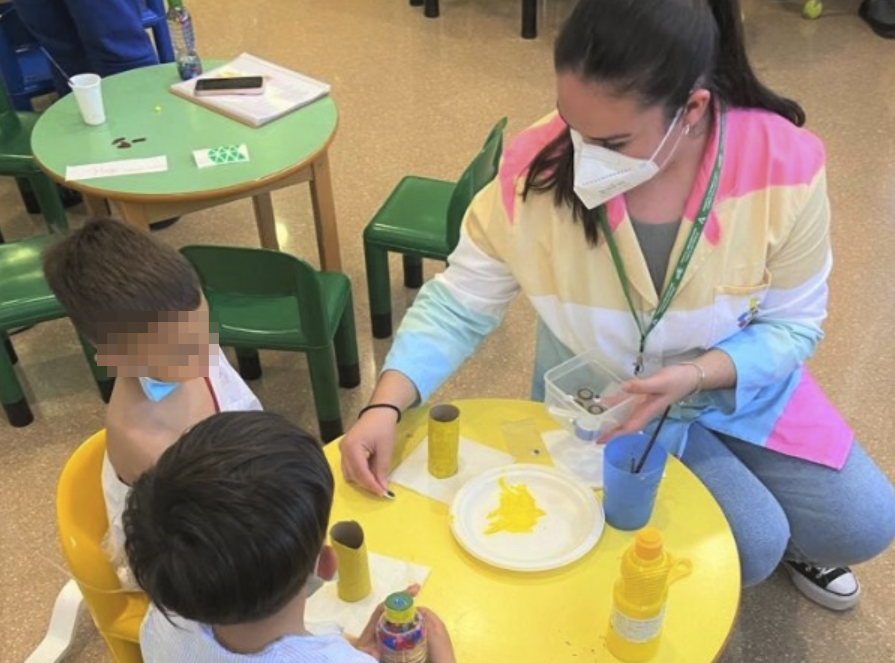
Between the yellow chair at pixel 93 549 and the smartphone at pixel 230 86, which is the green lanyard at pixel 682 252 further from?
the smartphone at pixel 230 86

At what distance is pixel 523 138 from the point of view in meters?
1.51

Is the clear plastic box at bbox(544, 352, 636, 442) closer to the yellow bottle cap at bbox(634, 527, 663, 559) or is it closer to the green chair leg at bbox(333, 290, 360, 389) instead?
the yellow bottle cap at bbox(634, 527, 663, 559)

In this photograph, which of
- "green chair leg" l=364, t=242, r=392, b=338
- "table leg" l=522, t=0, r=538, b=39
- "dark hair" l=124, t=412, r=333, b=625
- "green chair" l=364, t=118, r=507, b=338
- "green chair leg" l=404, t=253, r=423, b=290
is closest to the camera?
"dark hair" l=124, t=412, r=333, b=625

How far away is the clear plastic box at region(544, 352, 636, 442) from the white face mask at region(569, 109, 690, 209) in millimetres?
273

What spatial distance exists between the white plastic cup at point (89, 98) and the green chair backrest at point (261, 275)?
0.65 m

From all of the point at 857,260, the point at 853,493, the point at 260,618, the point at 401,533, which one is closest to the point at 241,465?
the point at 260,618

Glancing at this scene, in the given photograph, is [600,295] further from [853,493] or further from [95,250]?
[95,250]

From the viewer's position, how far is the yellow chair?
127 centimetres

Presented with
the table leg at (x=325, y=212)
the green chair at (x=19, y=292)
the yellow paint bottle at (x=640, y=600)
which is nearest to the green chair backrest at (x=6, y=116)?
the green chair at (x=19, y=292)

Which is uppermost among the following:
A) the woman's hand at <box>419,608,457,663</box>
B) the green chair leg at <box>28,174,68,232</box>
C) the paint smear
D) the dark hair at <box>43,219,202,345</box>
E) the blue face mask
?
the dark hair at <box>43,219,202,345</box>

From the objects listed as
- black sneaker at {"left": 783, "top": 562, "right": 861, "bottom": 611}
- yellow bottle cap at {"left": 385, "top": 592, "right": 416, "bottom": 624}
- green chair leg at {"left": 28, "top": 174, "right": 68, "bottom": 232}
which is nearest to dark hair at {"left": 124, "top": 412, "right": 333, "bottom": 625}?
yellow bottle cap at {"left": 385, "top": 592, "right": 416, "bottom": 624}

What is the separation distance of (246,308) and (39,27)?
4.63 feet

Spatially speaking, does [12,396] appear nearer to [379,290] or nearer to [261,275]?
[261,275]

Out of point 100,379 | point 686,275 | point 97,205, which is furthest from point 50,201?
point 686,275
